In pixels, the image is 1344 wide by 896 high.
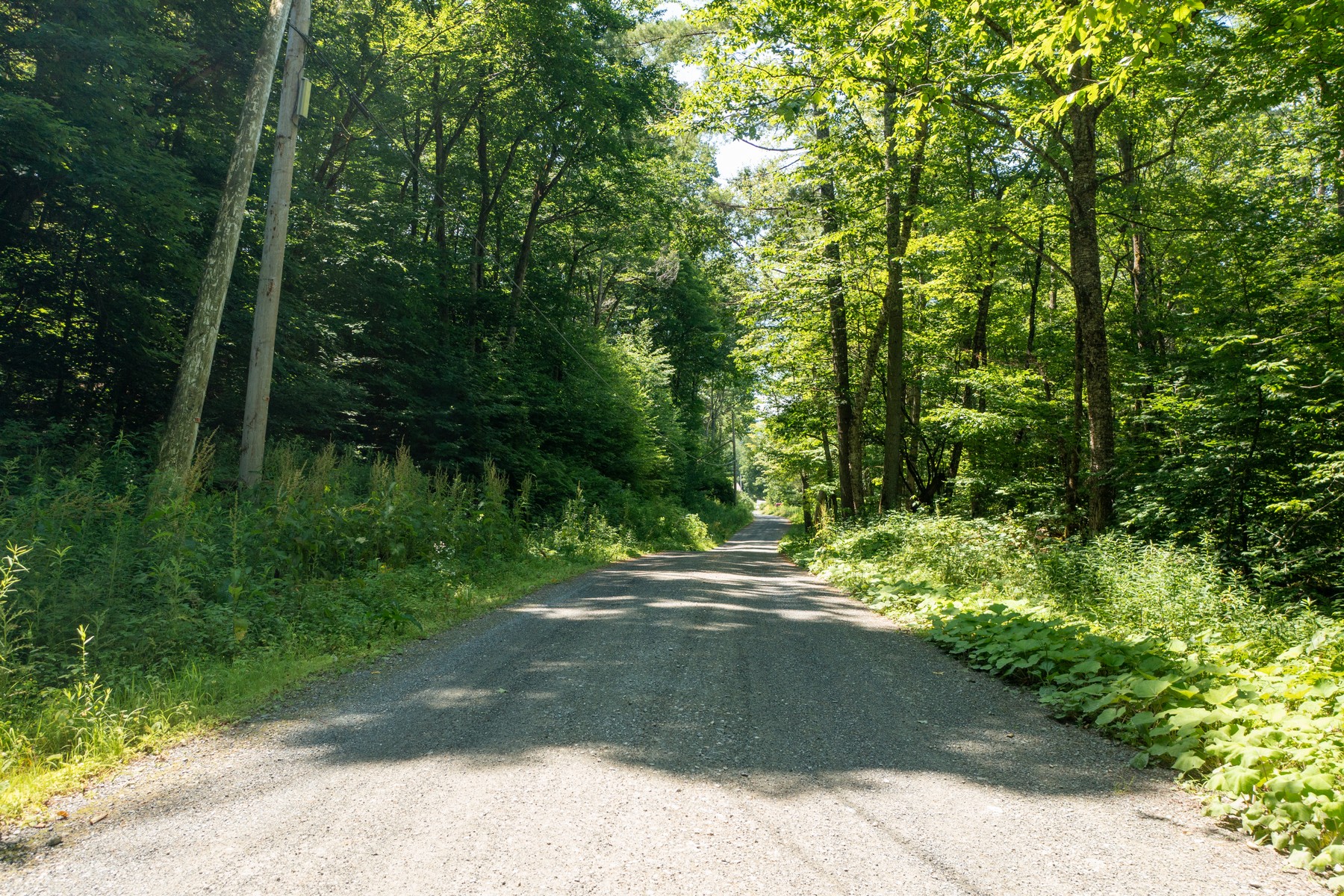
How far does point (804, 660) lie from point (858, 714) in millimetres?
1399

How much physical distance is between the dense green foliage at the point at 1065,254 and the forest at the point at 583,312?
0.11 meters

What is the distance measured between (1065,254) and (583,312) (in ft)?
51.3

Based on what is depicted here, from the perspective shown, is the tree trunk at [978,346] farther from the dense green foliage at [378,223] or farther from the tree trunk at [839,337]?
the dense green foliage at [378,223]

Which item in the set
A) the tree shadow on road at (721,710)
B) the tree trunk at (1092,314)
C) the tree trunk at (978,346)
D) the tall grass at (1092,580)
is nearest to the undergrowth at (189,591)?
the tree shadow on road at (721,710)

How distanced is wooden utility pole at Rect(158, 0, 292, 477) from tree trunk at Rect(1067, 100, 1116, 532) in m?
10.8

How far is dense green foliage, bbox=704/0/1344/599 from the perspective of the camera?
27.1 ft

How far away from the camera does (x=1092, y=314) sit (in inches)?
385

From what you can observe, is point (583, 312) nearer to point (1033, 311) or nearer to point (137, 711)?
point (1033, 311)

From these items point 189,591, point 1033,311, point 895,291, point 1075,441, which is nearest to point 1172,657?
point 189,591

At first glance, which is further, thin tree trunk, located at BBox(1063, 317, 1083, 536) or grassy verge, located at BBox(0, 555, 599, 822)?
thin tree trunk, located at BBox(1063, 317, 1083, 536)

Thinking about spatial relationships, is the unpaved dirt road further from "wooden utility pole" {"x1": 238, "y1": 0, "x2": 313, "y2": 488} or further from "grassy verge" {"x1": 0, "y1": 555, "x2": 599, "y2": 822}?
"wooden utility pole" {"x1": 238, "y1": 0, "x2": 313, "y2": 488}

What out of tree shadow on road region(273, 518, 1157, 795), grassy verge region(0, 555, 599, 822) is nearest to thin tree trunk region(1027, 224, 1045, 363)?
tree shadow on road region(273, 518, 1157, 795)

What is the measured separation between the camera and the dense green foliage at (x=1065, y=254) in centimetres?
827

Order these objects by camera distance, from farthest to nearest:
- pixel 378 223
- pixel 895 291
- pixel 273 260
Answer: pixel 378 223
pixel 895 291
pixel 273 260
